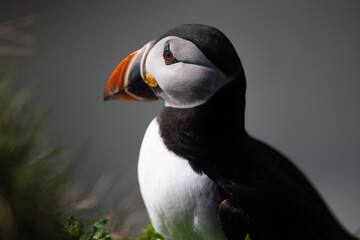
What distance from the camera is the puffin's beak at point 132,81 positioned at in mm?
767

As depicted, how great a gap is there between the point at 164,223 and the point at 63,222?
0.38 metres

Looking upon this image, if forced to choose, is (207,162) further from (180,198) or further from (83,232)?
(83,232)

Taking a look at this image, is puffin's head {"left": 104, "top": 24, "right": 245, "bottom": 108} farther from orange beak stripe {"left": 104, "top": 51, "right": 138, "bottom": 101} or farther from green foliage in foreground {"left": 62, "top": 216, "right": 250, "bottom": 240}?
green foliage in foreground {"left": 62, "top": 216, "right": 250, "bottom": 240}

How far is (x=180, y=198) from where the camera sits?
65 cm

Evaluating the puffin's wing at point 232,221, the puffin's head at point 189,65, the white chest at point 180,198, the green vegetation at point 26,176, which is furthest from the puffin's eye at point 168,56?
the green vegetation at point 26,176

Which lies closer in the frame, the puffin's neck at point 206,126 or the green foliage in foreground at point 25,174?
the green foliage in foreground at point 25,174

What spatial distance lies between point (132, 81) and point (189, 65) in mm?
137

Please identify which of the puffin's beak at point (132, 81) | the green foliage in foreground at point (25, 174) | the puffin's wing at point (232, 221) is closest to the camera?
the green foliage in foreground at point (25, 174)

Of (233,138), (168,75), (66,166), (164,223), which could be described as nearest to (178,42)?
(168,75)

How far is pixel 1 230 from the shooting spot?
28 centimetres

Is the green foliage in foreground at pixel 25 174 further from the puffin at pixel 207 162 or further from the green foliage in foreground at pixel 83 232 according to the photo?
the puffin at pixel 207 162

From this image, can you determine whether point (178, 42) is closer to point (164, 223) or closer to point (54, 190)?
point (164, 223)

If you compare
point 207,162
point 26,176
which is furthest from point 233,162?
point 26,176

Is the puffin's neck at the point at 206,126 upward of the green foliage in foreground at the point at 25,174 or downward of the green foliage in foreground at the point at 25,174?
downward
